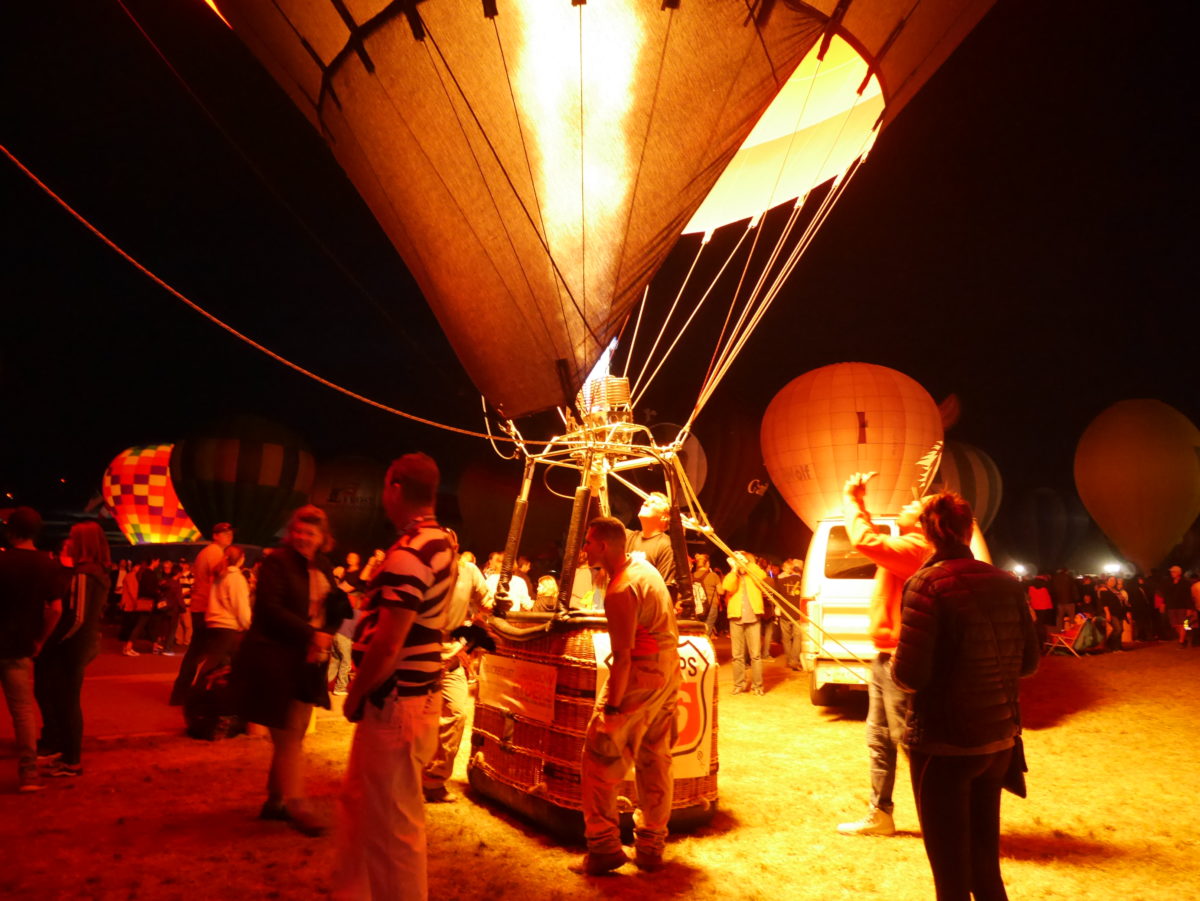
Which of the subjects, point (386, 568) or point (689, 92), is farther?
point (689, 92)

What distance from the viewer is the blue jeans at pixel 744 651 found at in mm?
9406

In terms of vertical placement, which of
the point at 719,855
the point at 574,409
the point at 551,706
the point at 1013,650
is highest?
the point at 574,409

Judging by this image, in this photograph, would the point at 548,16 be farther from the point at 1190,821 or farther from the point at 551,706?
the point at 1190,821

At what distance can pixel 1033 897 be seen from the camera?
3416mm

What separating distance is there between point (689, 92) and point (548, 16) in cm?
94

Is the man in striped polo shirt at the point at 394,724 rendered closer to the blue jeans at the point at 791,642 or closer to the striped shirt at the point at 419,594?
the striped shirt at the point at 419,594

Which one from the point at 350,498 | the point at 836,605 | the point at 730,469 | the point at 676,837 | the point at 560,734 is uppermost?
the point at 730,469

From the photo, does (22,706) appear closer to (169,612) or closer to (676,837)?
(676,837)

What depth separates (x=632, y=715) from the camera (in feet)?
11.7

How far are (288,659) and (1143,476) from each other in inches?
1217

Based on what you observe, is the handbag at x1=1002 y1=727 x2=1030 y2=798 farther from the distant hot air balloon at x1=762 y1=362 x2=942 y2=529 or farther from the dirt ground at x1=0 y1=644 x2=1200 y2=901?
the distant hot air balloon at x1=762 y1=362 x2=942 y2=529

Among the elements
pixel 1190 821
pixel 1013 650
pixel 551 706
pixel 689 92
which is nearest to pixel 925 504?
pixel 1013 650

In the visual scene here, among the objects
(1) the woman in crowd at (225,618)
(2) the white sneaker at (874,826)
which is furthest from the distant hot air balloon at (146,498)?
(2) the white sneaker at (874,826)

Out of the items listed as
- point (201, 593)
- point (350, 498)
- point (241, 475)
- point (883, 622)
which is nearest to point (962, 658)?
point (883, 622)
